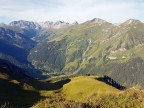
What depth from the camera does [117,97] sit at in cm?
Result: 13400

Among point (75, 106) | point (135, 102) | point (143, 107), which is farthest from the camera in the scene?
point (135, 102)

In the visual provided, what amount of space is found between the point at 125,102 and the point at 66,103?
85.8 metres

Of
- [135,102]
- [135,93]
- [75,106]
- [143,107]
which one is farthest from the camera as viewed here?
[135,93]

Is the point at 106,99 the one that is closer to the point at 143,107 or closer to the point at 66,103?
the point at 143,107

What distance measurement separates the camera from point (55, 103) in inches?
1622

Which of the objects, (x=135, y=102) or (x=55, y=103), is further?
(x=135, y=102)

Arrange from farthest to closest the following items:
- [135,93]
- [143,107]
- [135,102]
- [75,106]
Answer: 1. [135,93]
2. [135,102]
3. [143,107]
4. [75,106]

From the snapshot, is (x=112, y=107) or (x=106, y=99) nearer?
(x=112, y=107)

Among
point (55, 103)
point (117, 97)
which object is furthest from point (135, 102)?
point (55, 103)

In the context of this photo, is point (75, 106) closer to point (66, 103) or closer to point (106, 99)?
point (66, 103)

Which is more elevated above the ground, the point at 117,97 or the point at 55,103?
the point at 55,103

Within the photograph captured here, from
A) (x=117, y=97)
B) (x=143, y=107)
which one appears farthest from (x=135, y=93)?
(x=143, y=107)

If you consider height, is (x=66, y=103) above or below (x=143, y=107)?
above

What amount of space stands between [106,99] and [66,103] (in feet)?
313
